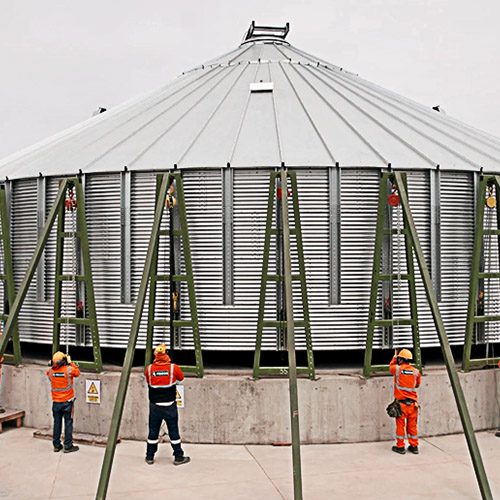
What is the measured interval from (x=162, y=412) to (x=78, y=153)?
23.9ft

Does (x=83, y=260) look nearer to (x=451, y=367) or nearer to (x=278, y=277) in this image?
(x=278, y=277)

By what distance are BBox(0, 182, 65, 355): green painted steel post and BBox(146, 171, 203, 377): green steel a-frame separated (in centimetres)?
206

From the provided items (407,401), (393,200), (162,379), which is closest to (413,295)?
(393,200)

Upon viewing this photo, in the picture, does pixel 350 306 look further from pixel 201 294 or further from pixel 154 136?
pixel 154 136

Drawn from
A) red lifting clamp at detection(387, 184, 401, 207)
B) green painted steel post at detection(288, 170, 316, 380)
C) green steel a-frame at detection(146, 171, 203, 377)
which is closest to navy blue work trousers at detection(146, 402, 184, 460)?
green steel a-frame at detection(146, 171, 203, 377)

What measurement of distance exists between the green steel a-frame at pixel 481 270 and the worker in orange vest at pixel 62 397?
760 centimetres

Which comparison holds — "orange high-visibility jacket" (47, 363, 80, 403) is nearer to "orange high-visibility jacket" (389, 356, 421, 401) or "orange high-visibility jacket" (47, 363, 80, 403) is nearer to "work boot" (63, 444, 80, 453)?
"work boot" (63, 444, 80, 453)

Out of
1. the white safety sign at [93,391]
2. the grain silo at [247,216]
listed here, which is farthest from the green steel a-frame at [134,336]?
the white safety sign at [93,391]

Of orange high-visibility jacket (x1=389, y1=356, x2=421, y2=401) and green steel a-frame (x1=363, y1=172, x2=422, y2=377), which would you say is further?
green steel a-frame (x1=363, y1=172, x2=422, y2=377)

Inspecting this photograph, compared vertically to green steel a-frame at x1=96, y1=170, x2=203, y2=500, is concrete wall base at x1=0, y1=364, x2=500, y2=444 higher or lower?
lower

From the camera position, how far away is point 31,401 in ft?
40.7

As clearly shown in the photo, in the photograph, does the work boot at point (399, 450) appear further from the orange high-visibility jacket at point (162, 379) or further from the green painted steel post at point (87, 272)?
the green painted steel post at point (87, 272)

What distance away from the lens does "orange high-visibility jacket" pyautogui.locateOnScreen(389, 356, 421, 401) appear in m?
10.7

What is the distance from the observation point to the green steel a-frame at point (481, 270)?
12.4 meters
